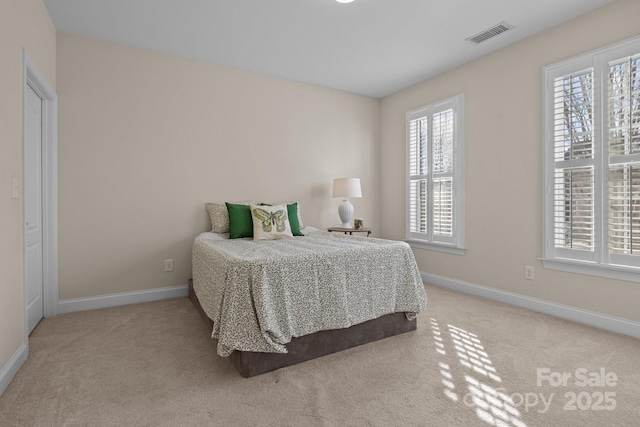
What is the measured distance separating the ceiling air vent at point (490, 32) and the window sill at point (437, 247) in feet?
7.06

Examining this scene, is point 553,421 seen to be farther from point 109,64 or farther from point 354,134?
point 109,64

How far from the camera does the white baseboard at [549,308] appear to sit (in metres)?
2.55

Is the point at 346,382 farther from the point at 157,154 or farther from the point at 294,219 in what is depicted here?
the point at 157,154

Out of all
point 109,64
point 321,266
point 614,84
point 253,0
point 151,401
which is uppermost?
point 253,0

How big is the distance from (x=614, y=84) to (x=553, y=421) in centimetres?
253

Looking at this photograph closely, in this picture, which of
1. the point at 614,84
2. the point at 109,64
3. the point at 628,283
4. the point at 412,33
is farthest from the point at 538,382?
the point at 109,64

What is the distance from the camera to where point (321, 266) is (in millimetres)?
2172

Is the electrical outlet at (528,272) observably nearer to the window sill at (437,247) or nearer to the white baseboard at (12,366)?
the window sill at (437,247)

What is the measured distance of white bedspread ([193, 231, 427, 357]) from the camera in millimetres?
1894

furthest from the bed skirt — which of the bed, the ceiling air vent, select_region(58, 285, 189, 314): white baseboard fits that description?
the ceiling air vent

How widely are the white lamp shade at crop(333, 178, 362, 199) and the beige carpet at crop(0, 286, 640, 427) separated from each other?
195cm

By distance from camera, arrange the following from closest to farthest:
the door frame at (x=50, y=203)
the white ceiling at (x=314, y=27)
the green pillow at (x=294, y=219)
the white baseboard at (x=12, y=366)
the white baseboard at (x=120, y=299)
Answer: the white baseboard at (x=12, y=366) < the white ceiling at (x=314, y=27) < the door frame at (x=50, y=203) < the white baseboard at (x=120, y=299) < the green pillow at (x=294, y=219)

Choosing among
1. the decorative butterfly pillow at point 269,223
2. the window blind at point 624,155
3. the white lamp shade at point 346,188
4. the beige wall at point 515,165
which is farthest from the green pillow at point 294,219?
the window blind at point 624,155

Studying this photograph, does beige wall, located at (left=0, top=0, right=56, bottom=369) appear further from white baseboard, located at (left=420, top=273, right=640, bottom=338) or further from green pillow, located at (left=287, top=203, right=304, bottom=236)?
white baseboard, located at (left=420, top=273, right=640, bottom=338)
